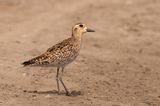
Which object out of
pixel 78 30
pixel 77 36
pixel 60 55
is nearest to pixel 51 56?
pixel 60 55

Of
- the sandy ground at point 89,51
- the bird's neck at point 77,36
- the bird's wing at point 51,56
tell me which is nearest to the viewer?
the bird's wing at point 51,56

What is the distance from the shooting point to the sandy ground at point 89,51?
1380cm

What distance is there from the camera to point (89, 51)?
61.7 feet

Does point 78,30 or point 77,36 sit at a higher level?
point 78,30

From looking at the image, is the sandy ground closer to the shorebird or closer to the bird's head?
the shorebird

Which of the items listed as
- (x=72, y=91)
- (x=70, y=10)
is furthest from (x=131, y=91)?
(x=70, y=10)

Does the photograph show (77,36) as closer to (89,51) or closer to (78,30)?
(78,30)

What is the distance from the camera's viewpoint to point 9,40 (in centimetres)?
1898

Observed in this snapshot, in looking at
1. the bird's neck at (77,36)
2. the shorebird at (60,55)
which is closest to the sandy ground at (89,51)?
the shorebird at (60,55)

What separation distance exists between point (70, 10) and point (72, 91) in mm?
11181

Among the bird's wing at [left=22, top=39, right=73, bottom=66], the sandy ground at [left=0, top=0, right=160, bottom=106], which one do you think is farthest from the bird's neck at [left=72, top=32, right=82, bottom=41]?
the sandy ground at [left=0, top=0, right=160, bottom=106]

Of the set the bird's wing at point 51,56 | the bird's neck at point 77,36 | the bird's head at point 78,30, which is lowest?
the bird's wing at point 51,56

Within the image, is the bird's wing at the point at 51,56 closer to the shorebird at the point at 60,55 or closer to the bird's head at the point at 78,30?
the shorebird at the point at 60,55

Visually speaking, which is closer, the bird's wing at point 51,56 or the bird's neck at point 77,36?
the bird's wing at point 51,56
